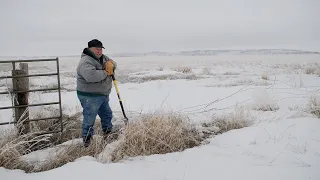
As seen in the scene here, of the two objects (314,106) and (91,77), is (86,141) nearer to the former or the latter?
(91,77)

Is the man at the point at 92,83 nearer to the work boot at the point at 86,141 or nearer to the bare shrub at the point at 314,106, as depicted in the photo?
the work boot at the point at 86,141

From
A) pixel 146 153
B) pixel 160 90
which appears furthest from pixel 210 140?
pixel 160 90

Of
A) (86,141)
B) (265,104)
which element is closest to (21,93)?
(86,141)

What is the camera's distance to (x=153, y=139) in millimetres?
4457

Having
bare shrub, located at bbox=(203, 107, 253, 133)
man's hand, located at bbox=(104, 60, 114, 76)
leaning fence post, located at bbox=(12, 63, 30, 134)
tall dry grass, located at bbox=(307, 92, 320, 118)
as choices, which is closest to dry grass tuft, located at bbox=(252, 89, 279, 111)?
tall dry grass, located at bbox=(307, 92, 320, 118)

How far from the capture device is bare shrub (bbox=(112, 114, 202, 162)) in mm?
4305

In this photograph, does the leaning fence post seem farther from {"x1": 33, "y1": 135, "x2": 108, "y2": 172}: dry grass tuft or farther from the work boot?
the work boot

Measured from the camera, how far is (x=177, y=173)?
11.9 feet

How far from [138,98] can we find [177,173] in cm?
590

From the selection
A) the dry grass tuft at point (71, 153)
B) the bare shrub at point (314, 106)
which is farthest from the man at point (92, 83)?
the bare shrub at point (314, 106)

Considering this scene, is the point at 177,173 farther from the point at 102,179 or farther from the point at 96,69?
the point at 96,69

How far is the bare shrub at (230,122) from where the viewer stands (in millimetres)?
5508

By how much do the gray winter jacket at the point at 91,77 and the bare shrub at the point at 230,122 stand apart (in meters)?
2.37

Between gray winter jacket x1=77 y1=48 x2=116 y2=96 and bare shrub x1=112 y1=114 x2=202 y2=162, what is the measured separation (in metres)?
0.88
